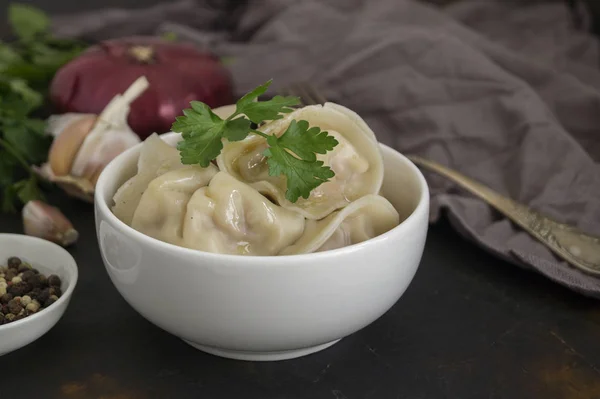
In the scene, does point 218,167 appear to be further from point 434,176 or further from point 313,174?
point 434,176

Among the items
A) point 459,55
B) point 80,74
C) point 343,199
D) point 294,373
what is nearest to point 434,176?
point 459,55

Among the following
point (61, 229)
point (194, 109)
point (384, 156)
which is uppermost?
point (194, 109)

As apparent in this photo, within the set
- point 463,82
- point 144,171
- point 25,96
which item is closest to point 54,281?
point 144,171

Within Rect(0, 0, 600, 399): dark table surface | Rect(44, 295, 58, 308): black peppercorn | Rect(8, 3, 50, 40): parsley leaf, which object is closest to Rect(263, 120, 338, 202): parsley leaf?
Rect(0, 0, 600, 399): dark table surface

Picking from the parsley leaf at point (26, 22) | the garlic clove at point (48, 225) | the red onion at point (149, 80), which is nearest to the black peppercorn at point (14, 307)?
the garlic clove at point (48, 225)

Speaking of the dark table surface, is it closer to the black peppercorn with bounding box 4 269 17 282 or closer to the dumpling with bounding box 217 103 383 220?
the black peppercorn with bounding box 4 269 17 282

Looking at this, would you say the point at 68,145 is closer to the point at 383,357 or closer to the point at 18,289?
the point at 18,289
